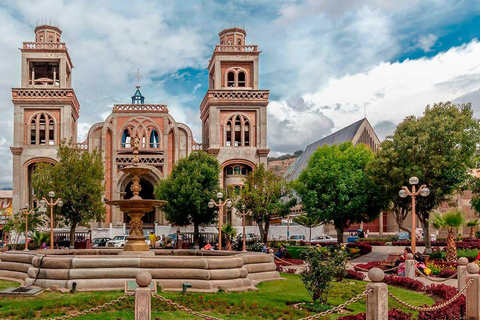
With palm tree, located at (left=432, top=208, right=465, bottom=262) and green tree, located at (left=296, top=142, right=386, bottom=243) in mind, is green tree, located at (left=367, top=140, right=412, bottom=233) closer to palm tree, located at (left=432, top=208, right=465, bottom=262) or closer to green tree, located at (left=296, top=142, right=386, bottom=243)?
green tree, located at (left=296, top=142, right=386, bottom=243)

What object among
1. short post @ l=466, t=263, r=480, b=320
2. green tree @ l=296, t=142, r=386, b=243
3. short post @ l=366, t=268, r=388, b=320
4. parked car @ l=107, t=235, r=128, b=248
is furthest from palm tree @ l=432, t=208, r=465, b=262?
parked car @ l=107, t=235, r=128, b=248

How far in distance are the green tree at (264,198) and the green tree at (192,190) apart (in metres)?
2.86

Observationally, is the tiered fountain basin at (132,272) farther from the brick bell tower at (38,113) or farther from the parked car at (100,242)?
the brick bell tower at (38,113)

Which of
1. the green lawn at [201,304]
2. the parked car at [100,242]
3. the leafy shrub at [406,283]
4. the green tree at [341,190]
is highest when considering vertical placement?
the green tree at [341,190]

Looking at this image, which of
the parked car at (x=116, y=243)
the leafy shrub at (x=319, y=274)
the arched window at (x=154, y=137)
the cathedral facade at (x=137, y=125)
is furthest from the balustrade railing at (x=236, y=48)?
the leafy shrub at (x=319, y=274)

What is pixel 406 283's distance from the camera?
17.3 meters

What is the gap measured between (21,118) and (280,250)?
3106 centimetres

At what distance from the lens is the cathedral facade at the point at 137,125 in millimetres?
50156

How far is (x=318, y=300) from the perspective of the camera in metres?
13.8

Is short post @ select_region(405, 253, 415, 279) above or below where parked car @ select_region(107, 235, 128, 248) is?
above

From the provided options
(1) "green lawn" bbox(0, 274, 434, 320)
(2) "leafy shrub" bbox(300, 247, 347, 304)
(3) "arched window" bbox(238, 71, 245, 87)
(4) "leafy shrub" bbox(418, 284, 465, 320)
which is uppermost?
(3) "arched window" bbox(238, 71, 245, 87)

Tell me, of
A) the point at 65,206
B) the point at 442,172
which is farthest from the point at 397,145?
the point at 65,206

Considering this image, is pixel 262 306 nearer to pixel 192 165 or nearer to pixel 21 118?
pixel 192 165

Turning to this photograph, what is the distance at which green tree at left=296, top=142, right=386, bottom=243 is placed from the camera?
1342 inches
